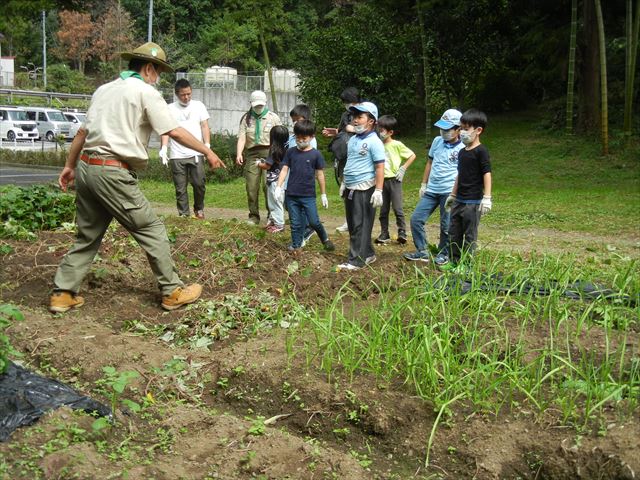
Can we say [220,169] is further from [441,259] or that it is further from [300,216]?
[441,259]

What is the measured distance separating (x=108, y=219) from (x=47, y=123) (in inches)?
1259

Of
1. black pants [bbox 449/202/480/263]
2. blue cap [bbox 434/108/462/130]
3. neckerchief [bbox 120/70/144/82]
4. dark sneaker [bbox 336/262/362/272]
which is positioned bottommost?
dark sneaker [bbox 336/262/362/272]

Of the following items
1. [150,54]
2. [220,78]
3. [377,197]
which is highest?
[220,78]

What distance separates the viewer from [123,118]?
5.78 metres

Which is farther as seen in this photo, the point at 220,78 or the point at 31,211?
the point at 220,78

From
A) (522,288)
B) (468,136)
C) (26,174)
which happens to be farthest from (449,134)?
(26,174)

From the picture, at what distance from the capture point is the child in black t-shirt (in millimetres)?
7297

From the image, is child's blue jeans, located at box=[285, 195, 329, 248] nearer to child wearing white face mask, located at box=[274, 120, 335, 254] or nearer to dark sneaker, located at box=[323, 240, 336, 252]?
child wearing white face mask, located at box=[274, 120, 335, 254]

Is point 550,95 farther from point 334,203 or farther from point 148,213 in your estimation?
point 148,213

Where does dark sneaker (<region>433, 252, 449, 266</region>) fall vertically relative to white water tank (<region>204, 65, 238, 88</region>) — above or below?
below

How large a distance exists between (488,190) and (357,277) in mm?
1454

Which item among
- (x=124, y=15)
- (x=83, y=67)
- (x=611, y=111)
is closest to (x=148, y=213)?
(x=611, y=111)

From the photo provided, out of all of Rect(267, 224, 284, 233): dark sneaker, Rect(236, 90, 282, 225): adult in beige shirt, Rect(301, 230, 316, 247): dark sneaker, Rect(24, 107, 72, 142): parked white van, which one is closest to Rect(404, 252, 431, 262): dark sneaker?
Rect(301, 230, 316, 247): dark sneaker

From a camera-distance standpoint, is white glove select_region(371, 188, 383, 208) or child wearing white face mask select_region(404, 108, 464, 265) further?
child wearing white face mask select_region(404, 108, 464, 265)
